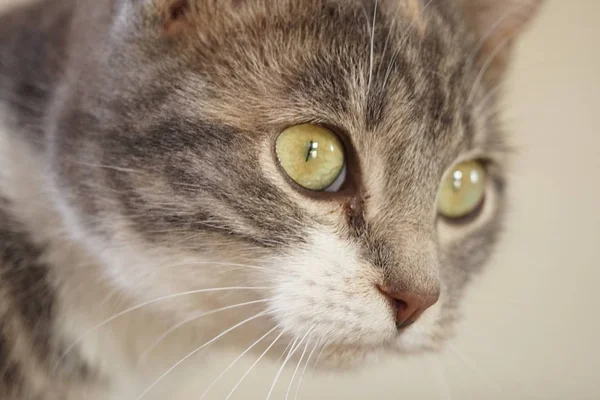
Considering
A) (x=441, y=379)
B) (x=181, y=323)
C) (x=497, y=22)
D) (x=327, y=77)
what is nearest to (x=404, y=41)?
(x=327, y=77)

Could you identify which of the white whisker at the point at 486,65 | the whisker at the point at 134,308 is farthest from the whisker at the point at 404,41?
the whisker at the point at 134,308

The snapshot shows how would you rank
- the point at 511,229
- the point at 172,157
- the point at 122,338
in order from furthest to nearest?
1. the point at 511,229
2. the point at 122,338
3. the point at 172,157

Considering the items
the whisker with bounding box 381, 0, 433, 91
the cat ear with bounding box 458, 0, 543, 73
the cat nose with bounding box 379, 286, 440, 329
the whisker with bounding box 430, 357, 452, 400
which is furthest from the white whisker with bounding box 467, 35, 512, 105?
the whisker with bounding box 430, 357, 452, 400

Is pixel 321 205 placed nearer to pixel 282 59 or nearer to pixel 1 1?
pixel 282 59

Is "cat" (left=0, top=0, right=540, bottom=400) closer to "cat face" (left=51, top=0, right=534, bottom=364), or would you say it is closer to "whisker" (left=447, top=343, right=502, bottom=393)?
"cat face" (left=51, top=0, right=534, bottom=364)

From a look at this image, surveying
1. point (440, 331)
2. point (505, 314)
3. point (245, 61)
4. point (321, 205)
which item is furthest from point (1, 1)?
point (505, 314)

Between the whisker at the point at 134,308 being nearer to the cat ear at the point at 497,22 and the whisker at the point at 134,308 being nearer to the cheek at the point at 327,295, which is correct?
the cheek at the point at 327,295

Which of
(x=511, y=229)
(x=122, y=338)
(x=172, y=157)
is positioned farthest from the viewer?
(x=511, y=229)

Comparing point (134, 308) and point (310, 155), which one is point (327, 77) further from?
point (134, 308)
